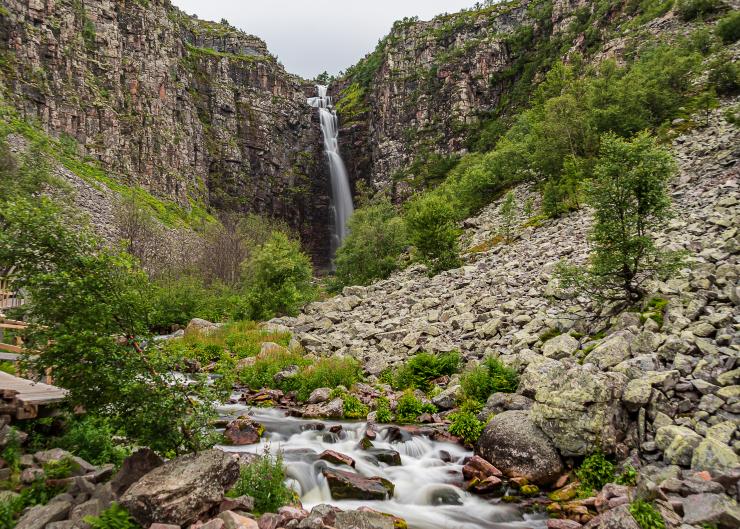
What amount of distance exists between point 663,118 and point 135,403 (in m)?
43.8

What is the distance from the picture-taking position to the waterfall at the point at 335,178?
102375 mm

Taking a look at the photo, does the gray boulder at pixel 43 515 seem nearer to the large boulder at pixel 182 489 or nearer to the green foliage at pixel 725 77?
the large boulder at pixel 182 489

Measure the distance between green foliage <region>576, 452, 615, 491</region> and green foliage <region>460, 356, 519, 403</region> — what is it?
4.26m

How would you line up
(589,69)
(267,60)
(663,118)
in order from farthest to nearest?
(267,60) < (589,69) < (663,118)

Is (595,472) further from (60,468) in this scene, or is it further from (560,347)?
(60,468)

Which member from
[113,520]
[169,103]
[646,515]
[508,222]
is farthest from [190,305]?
[169,103]

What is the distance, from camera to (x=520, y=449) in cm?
981

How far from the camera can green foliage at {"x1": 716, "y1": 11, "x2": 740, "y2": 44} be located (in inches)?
1684

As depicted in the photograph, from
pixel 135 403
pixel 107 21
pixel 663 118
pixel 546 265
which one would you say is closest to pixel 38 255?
pixel 135 403

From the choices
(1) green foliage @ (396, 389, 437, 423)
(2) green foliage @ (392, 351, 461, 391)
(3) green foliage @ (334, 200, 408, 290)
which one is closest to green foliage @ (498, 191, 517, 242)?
(3) green foliage @ (334, 200, 408, 290)

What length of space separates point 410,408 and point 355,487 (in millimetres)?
5144

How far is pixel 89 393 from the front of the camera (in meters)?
7.40

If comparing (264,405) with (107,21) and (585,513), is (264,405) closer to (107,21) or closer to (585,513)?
(585,513)

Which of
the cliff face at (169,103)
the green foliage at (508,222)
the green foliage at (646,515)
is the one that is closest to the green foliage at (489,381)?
the green foliage at (646,515)
